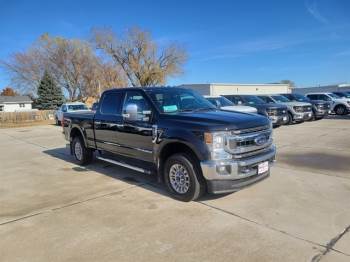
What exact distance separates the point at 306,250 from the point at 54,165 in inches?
268

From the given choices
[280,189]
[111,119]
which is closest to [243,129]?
[280,189]

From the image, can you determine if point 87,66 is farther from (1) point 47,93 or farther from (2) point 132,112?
(2) point 132,112

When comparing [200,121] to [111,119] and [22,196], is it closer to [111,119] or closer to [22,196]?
[111,119]

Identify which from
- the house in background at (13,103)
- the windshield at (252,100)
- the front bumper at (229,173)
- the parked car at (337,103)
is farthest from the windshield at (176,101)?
the house in background at (13,103)

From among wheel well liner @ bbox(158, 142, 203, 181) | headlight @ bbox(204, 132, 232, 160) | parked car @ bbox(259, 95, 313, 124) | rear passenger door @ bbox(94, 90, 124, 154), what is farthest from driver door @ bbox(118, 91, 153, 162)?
parked car @ bbox(259, 95, 313, 124)

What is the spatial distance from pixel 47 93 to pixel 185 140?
42852 mm

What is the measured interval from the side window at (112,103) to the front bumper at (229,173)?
8.80ft

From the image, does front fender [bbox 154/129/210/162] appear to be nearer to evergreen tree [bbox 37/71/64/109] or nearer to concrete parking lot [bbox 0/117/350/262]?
concrete parking lot [bbox 0/117/350/262]

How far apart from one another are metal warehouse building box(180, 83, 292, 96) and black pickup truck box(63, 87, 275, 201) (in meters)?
43.0

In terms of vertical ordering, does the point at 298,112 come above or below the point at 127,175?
above

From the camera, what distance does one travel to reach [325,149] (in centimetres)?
911

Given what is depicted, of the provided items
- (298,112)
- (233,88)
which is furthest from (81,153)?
(233,88)

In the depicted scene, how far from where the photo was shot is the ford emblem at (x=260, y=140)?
16.0 ft

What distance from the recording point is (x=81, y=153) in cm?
796
